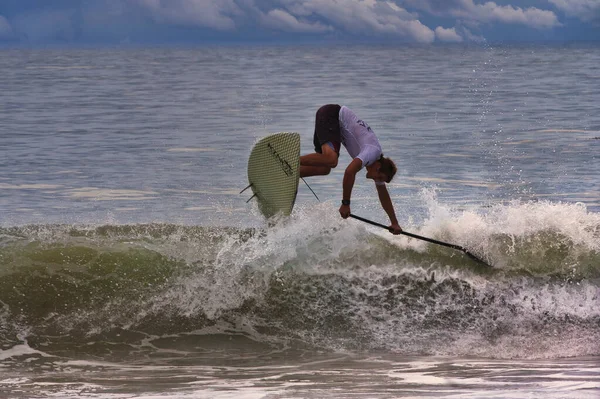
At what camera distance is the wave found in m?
7.79

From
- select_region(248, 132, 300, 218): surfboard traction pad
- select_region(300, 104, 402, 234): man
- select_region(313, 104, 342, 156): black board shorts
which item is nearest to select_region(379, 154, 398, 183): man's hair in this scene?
select_region(300, 104, 402, 234): man

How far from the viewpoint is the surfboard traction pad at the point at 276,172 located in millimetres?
8398

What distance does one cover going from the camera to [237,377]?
6.70 meters

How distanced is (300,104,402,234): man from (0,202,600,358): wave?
48 cm

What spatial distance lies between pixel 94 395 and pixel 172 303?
2.11m

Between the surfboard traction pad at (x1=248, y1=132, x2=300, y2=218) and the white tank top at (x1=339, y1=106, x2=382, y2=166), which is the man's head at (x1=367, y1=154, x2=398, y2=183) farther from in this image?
the surfboard traction pad at (x1=248, y1=132, x2=300, y2=218)

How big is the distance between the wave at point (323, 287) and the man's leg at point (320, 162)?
1.24 ft

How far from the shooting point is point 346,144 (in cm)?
845

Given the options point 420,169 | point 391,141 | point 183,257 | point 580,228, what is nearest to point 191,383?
point 183,257

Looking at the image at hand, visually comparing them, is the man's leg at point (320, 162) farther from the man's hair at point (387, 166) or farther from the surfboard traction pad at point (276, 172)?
the man's hair at point (387, 166)

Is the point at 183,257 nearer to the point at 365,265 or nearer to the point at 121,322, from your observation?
the point at 121,322

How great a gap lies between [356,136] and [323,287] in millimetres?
1342

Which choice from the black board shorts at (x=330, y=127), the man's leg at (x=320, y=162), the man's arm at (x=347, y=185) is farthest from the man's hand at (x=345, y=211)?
the black board shorts at (x=330, y=127)

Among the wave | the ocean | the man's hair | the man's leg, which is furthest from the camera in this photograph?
the man's leg
